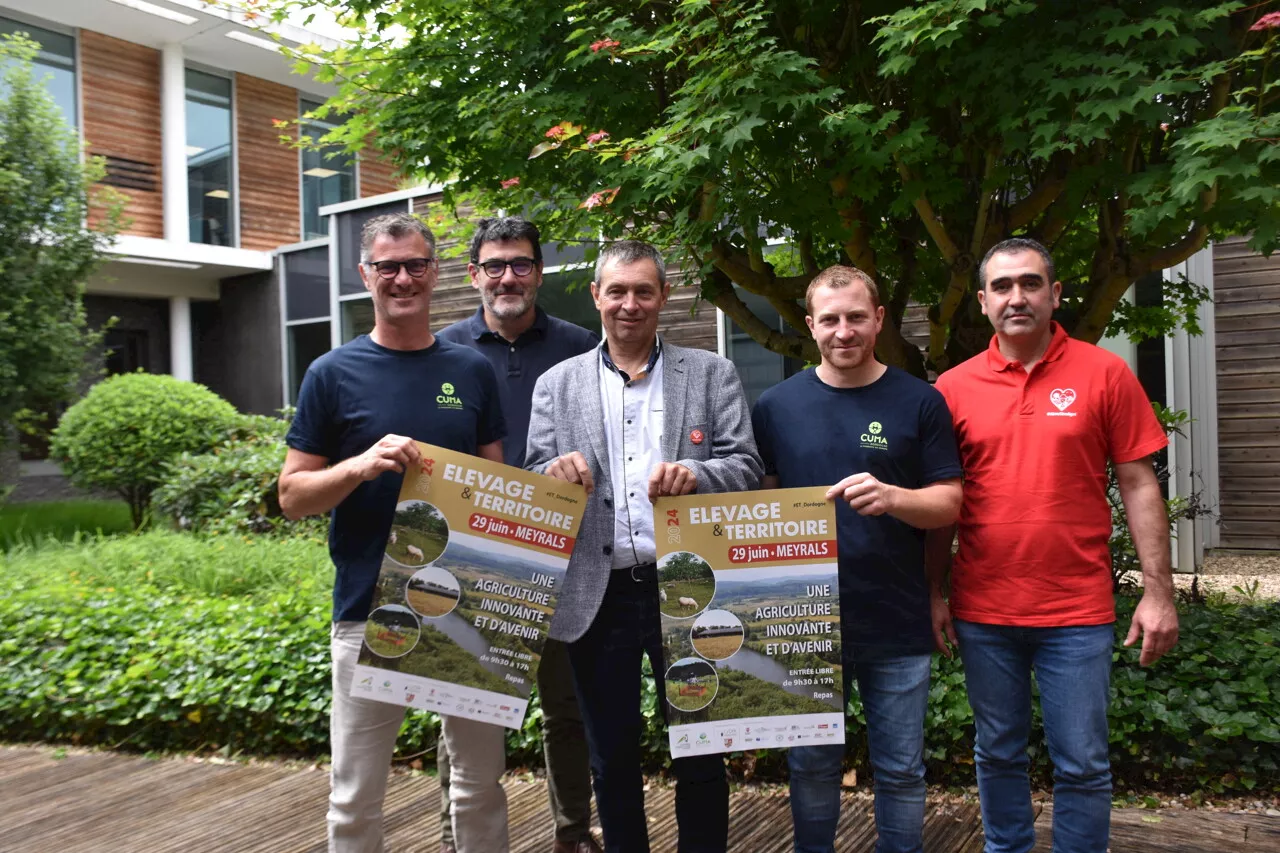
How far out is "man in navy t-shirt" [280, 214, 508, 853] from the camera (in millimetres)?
2812

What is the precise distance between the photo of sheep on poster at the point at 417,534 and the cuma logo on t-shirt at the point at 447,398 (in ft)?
1.14

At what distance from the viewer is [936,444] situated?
2.72 metres

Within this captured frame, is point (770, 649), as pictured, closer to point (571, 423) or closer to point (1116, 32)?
point (571, 423)

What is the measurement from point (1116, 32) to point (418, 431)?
2.67 metres

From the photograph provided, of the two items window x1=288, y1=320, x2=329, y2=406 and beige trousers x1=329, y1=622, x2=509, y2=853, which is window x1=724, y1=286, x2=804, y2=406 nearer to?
beige trousers x1=329, y1=622, x2=509, y2=853

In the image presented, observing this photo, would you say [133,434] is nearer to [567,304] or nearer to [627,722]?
[567,304]

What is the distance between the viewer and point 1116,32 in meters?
3.33

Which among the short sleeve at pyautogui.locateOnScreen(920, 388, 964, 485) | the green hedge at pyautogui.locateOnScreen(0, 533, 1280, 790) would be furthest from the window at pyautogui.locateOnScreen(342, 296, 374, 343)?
the short sleeve at pyautogui.locateOnScreen(920, 388, 964, 485)

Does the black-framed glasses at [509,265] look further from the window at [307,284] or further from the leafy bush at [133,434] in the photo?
the window at [307,284]

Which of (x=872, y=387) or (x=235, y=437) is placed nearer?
(x=872, y=387)

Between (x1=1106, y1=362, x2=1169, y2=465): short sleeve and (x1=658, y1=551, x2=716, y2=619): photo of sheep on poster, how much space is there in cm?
121

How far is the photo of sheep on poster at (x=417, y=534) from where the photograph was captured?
266cm

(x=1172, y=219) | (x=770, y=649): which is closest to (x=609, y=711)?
(x=770, y=649)

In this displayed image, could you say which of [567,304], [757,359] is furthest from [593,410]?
[567,304]
